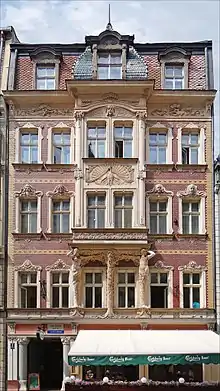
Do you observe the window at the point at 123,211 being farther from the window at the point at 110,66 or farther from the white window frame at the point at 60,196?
the window at the point at 110,66

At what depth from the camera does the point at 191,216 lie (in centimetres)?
3080

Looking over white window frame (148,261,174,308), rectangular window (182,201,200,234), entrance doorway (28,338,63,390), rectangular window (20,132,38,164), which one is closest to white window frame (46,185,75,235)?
rectangular window (20,132,38,164)

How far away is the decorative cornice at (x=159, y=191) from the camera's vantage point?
30.6 meters

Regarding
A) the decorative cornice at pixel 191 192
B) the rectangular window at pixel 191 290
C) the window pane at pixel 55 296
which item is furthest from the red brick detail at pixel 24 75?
the rectangular window at pixel 191 290

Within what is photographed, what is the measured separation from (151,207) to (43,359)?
8.38 metres

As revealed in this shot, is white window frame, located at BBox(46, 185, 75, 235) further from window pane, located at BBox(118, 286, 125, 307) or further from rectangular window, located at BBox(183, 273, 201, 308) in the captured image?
rectangular window, located at BBox(183, 273, 201, 308)

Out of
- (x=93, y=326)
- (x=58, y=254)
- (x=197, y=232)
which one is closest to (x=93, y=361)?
(x=93, y=326)

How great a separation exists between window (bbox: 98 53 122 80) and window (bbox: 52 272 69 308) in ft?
28.6

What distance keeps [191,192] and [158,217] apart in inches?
68.5

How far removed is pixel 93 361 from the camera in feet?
83.5

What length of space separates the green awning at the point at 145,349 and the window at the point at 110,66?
36.6 feet

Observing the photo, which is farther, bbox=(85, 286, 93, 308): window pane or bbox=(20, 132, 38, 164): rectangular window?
bbox=(20, 132, 38, 164): rectangular window

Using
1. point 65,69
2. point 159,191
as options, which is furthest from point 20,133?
point 159,191

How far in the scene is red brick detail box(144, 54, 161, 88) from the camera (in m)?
31.8
